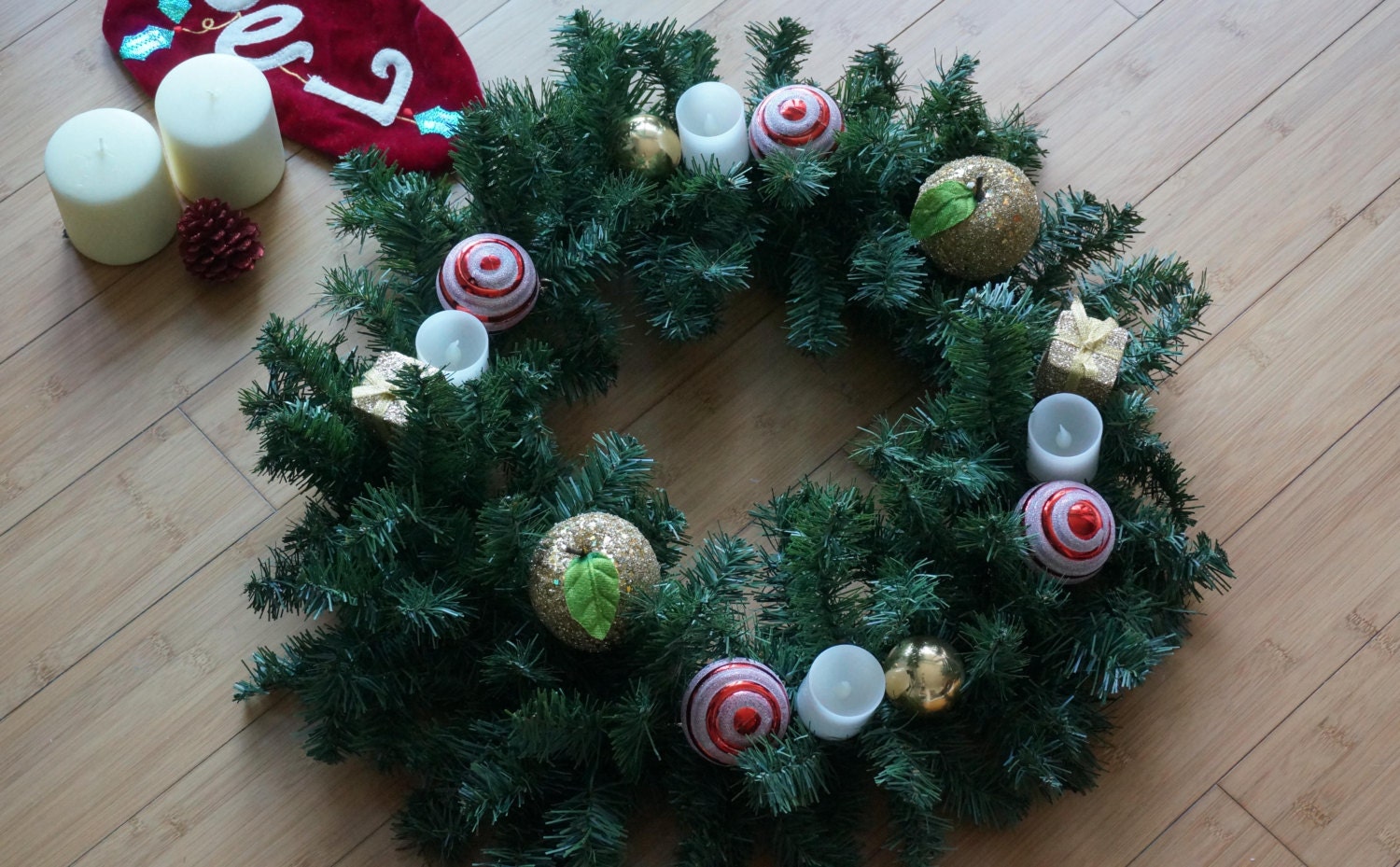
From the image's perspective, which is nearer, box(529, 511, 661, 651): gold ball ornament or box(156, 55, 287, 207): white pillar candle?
box(529, 511, 661, 651): gold ball ornament

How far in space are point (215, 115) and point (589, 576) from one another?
70 cm

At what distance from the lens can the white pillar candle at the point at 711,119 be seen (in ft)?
4.22

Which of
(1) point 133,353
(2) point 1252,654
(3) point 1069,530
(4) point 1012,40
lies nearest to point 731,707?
(3) point 1069,530

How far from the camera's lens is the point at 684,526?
1157mm

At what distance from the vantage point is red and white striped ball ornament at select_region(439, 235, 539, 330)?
120 centimetres

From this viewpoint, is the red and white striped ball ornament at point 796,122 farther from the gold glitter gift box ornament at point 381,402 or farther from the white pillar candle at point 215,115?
the white pillar candle at point 215,115

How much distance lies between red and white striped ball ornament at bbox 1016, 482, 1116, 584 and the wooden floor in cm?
22

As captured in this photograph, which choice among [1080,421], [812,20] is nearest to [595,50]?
[812,20]

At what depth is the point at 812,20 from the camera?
154 centimetres

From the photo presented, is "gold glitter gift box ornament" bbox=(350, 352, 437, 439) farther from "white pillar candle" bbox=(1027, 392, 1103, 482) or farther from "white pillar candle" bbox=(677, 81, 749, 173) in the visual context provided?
"white pillar candle" bbox=(1027, 392, 1103, 482)

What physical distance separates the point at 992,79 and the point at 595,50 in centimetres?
52

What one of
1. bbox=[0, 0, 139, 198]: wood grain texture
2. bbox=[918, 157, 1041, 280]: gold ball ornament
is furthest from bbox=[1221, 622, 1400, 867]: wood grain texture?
bbox=[0, 0, 139, 198]: wood grain texture

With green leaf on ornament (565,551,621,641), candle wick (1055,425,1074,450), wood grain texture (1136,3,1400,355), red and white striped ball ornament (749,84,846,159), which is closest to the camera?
green leaf on ornament (565,551,621,641)

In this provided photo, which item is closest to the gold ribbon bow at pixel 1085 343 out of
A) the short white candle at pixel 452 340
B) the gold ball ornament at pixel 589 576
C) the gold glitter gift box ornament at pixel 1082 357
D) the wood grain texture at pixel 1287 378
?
the gold glitter gift box ornament at pixel 1082 357
